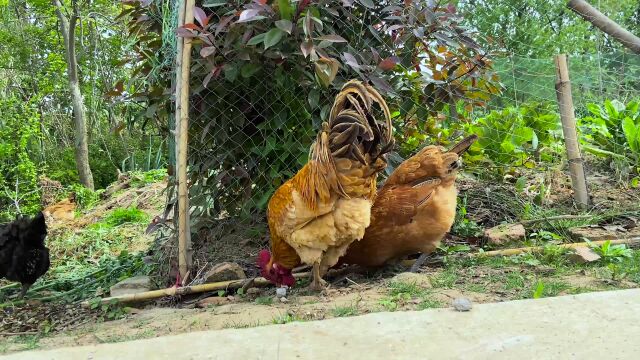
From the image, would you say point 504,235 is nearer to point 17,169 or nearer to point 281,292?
point 281,292

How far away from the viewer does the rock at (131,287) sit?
404 centimetres

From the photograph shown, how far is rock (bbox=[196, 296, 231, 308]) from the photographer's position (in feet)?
12.4

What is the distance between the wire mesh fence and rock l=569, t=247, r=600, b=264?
49.4 inches

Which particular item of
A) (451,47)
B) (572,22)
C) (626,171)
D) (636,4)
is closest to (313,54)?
(451,47)

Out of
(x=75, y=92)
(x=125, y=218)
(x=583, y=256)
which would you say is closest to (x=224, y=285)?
(x=583, y=256)

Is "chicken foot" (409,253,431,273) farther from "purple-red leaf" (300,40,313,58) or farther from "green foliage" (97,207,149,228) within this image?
"green foliage" (97,207,149,228)

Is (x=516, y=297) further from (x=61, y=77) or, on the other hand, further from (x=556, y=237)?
(x=61, y=77)

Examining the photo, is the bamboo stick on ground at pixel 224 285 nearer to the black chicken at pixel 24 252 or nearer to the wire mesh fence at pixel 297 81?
the wire mesh fence at pixel 297 81

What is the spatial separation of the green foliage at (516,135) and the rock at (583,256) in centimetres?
185

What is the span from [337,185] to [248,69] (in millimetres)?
1136

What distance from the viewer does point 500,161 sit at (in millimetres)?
5680

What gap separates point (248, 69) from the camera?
392cm

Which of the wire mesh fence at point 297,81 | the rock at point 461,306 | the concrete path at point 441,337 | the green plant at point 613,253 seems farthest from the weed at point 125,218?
the green plant at point 613,253

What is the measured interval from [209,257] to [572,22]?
57.6ft
